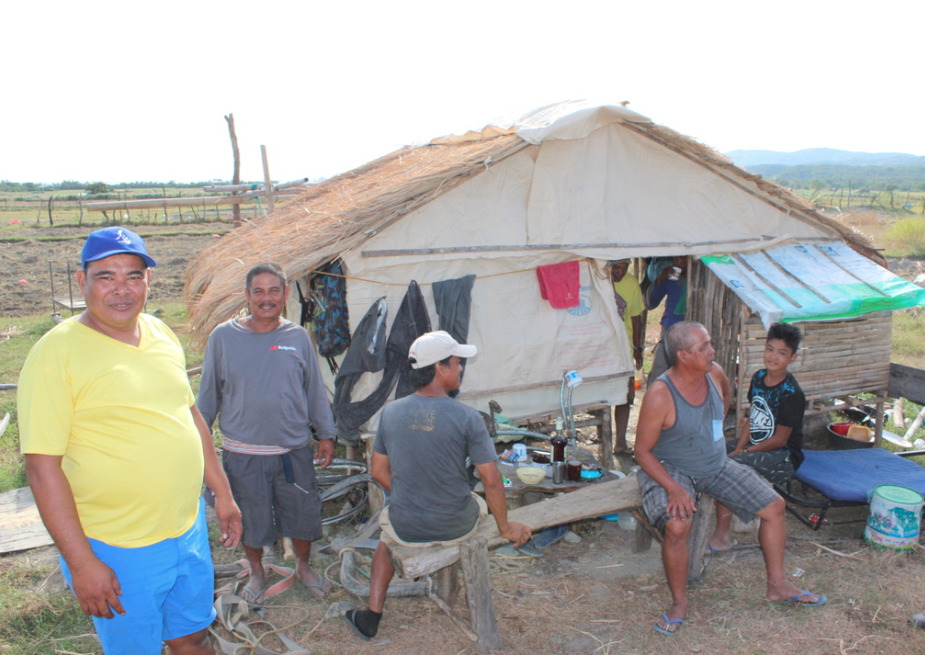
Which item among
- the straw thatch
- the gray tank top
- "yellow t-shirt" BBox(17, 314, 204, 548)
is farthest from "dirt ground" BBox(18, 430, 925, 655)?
the straw thatch

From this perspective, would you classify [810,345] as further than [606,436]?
No

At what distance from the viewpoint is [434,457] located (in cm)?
339

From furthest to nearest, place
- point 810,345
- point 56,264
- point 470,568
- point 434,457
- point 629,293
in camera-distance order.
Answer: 1. point 56,264
2. point 629,293
3. point 810,345
4. point 470,568
5. point 434,457

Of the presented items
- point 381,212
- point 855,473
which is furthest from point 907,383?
point 381,212

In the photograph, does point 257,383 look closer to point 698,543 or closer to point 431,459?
point 431,459

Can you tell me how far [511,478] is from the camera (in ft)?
16.9

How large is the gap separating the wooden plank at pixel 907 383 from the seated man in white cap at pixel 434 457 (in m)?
A: 5.15

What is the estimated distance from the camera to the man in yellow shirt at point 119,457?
2311 mm

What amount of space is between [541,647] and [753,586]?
5.10 ft

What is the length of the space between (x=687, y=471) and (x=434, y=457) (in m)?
1.78

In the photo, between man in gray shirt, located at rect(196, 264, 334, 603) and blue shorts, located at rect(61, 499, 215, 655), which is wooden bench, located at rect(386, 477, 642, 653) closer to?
man in gray shirt, located at rect(196, 264, 334, 603)

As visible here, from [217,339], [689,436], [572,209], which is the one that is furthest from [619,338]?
[217,339]

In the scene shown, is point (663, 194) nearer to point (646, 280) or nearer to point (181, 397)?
point (646, 280)

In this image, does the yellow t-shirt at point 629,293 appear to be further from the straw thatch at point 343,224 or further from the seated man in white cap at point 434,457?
the seated man in white cap at point 434,457
